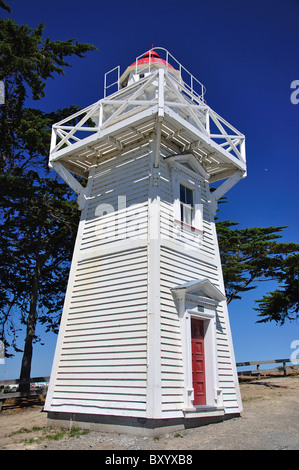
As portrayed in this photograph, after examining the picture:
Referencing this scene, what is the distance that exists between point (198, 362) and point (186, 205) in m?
4.82

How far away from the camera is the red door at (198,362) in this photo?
9.90m

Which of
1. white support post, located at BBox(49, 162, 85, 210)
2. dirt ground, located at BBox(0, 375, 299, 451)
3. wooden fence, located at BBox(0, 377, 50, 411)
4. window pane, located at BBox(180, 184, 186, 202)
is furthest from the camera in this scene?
wooden fence, located at BBox(0, 377, 50, 411)

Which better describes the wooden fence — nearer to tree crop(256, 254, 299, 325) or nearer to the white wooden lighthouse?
the white wooden lighthouse

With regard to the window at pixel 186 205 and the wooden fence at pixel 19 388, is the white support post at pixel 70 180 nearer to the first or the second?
the window at pixel 186 205

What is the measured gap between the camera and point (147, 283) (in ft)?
A: 31.3

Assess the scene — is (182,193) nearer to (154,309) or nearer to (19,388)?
(154,309)

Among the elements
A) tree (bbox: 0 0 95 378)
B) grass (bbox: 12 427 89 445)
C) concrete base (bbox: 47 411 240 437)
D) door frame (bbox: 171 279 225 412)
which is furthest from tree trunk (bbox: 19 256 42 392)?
door frame (bbox: 171 279 225 412)

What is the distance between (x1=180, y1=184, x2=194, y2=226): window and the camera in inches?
467

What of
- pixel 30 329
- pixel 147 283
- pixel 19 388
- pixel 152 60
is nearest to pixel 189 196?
pixel 147 283

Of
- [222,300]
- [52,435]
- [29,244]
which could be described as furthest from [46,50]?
[52,435]

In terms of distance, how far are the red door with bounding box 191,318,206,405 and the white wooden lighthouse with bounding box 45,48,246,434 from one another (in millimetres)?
28

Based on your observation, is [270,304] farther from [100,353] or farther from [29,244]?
[100,353]

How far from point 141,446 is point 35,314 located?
12102 mm

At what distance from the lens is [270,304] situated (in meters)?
24.6
